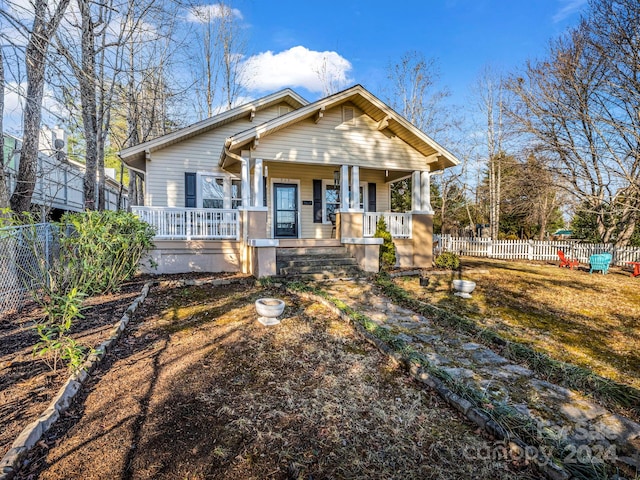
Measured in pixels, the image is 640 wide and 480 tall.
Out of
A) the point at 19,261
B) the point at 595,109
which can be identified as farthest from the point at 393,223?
the point at 595,109

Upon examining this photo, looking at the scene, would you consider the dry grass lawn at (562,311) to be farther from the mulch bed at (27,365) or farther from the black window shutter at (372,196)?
the mulch bed at (27,365)

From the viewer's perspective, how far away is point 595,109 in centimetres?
1545

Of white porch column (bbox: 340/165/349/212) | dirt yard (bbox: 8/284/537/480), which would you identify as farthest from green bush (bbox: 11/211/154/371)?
white porch column (bbox: 340/165/349/212)

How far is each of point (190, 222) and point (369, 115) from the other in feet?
19.8

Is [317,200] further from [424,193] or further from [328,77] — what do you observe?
[328,77]

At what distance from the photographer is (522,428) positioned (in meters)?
2.42

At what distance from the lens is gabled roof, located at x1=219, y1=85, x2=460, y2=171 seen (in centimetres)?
813

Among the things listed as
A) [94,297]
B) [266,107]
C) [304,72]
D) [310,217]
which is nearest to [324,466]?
[94,297]

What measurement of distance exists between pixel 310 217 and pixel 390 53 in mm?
15514

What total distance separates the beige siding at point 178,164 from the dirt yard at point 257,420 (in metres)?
7.00

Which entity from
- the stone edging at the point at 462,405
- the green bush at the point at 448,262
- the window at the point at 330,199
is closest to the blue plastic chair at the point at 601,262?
the green bush at the point at 448,262

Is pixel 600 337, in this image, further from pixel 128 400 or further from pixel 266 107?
pixel 266 107

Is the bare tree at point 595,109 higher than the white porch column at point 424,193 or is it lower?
higher

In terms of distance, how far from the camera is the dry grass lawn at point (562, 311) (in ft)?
14.7
